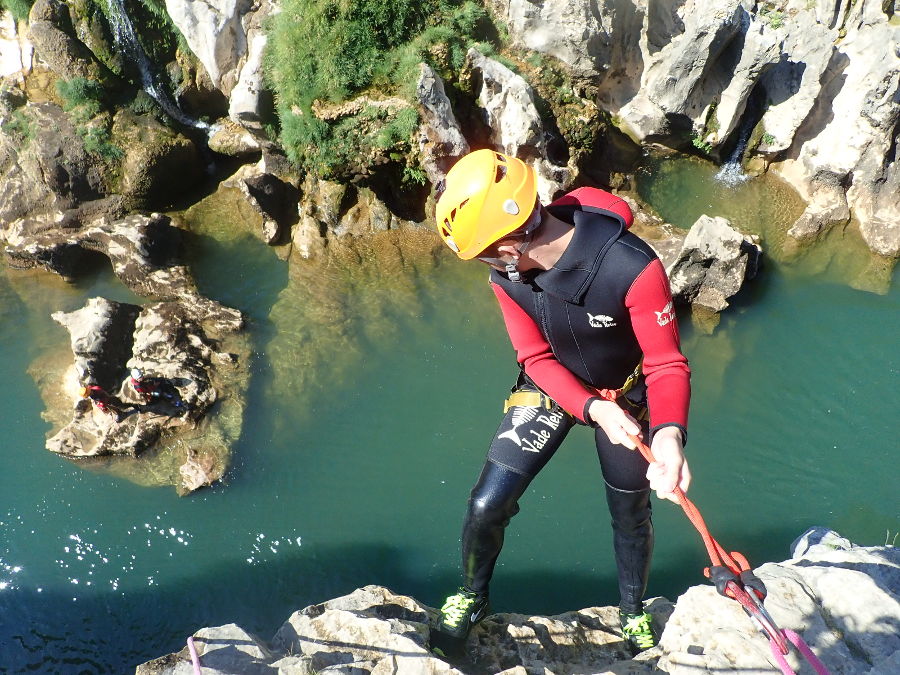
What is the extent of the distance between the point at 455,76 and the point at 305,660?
25.4 ft

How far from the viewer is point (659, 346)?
2.97 m

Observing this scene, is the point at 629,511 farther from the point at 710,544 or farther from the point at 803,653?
the point at 803,653

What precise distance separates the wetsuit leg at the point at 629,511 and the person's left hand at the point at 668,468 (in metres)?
0.69

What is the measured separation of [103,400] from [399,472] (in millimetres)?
3500

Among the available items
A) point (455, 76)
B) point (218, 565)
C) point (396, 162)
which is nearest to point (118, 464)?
point (218, 565)

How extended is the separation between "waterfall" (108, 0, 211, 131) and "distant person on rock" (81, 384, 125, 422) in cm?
555

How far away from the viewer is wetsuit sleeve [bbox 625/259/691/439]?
9.42 feet

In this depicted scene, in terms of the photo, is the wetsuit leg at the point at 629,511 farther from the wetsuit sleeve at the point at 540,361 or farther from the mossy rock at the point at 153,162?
the mossy rock at the point at 153,162

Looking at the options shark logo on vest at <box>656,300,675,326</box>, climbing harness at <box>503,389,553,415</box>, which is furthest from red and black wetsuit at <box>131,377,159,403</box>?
shark logo on vest at <box>656,300,675,326</box>

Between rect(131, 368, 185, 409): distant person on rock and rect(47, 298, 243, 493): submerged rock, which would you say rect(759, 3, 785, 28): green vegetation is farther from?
rect(131, 368, 185, 409): distant person on rock

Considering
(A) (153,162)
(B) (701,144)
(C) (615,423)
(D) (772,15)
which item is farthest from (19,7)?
(C) (615,423)

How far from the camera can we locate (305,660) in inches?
147

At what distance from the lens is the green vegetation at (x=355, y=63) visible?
28.3ft

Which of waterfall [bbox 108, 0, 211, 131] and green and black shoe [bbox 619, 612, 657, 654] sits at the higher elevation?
waterfall [bbox 108, 0, 211, 131]
